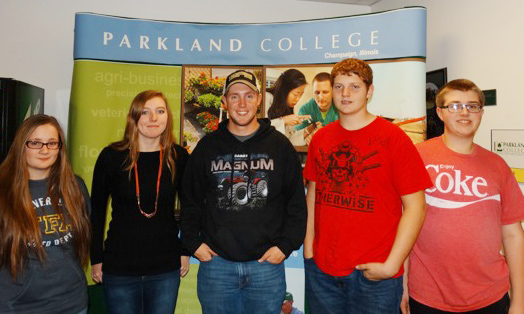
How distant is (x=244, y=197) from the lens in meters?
1.80

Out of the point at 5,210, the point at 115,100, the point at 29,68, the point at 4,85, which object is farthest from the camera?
the point at 29,68

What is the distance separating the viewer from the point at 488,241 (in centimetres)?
171

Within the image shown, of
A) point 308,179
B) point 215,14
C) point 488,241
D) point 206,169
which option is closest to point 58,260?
point 206,169

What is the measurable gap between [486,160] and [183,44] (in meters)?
2.25

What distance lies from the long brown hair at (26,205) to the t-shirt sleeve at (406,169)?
136 centimetres

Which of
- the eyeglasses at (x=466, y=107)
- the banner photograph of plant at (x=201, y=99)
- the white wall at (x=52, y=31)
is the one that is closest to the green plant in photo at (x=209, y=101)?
the banner photograph of plant at (x=201, y=99)

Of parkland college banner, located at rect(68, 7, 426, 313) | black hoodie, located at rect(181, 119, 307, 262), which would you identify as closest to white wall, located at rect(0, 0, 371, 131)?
parkland college banner, located at rect(68, 7, 426, 313)

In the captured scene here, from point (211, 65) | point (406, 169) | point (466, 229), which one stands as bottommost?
point (466, 229)

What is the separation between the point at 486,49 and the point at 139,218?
103 inches

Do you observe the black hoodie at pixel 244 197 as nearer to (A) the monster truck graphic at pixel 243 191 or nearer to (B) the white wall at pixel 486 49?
(A) the monster truck graphic at pixel 243 191

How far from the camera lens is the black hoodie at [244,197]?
178cm

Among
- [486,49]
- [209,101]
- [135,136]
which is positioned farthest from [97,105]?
[486,49]

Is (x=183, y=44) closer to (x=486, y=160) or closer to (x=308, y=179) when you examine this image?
(x=308, y=179)

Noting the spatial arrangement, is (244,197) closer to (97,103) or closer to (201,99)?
(201,99)
